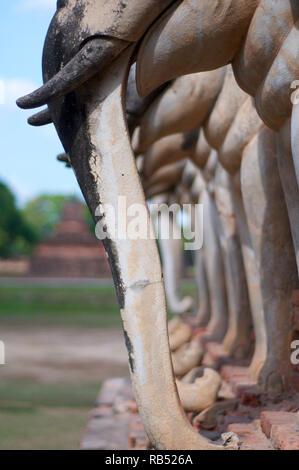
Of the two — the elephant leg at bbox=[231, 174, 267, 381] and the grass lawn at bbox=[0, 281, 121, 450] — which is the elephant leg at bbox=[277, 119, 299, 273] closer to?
the elephant leg at bbox=[231, 174, 267, 381]

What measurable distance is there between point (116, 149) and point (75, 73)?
0.34 metres

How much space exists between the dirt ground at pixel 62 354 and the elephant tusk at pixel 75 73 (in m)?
6.23

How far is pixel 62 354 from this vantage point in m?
11.0

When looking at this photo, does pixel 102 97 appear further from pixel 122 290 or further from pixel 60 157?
pixel 60 157

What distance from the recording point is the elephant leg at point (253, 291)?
4769mm

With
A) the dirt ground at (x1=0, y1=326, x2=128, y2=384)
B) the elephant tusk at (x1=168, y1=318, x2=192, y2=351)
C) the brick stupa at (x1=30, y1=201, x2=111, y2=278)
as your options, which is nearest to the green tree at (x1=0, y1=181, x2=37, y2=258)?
the brick stupa at (x1=30, y1=201, x2=111, y2=278)

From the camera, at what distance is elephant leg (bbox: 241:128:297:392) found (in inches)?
164

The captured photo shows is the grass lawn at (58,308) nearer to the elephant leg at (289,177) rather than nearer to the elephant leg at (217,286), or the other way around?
the elephant leg at (217,286)

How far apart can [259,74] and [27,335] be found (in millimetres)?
11186

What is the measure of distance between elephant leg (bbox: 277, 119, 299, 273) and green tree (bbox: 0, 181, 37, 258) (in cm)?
4644

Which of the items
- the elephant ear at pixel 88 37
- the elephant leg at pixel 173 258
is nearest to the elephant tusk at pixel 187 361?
the elephant ear at pixel 88 37

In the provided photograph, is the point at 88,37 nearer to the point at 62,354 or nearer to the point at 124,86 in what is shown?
the point at 124,86

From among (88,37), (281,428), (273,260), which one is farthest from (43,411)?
(88,37)

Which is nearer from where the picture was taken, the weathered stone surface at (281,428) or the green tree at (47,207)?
the weathered stone surface at (281,428)
